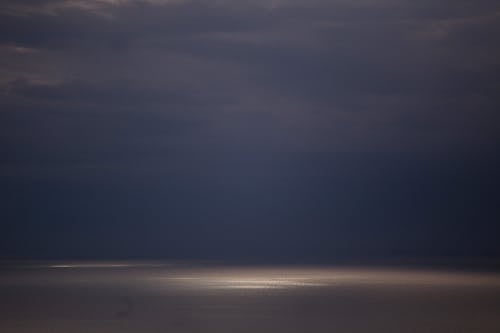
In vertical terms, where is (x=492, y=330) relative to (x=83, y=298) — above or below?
below

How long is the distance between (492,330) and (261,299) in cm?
2722

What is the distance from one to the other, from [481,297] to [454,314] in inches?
630

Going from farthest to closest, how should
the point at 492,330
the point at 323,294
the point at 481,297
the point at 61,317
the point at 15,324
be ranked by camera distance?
the point at 323,294 → the point at 481,297 → the point at 61,317 → the point at 15,324 → the point at 492,330

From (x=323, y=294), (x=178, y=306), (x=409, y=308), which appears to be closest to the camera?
(x=409, y=308)

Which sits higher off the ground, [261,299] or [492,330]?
[261,299]

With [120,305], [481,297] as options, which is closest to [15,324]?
[120,305]

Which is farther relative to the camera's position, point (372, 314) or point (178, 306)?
point (178, 306)

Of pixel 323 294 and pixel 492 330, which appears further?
pixel 323 294

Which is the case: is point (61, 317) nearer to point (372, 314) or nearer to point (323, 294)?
point (372, 314)

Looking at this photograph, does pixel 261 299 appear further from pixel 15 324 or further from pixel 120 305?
pixel 15 324

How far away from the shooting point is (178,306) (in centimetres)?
5694

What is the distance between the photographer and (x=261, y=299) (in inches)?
2569

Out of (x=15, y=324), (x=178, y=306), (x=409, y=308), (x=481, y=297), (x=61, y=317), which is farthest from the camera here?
(x=481, y=297)

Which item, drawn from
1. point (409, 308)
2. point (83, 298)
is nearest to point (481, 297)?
point (409, 308)
